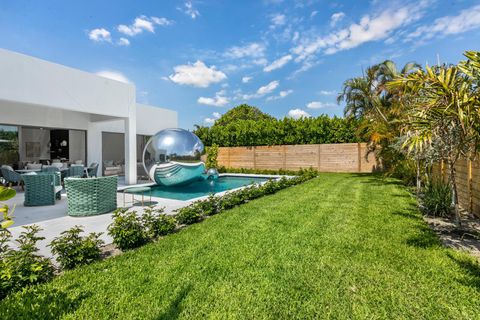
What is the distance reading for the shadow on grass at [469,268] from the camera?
340 centimetres

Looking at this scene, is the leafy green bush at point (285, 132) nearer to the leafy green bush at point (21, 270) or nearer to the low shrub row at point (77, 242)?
the low shrub row at point (77, 242)

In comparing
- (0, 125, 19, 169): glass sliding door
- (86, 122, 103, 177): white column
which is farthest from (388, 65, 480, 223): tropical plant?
(86, 122, 103, 177): white column

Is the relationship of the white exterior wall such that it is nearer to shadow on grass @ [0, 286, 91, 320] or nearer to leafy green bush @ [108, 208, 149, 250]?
leafy green bush @ [108, 208, 149, 250]

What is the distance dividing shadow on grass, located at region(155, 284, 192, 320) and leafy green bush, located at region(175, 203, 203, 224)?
3.03 m

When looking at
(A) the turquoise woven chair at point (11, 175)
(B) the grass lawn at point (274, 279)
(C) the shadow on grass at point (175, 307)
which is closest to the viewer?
(C) the shadow on grass at point (175, 307)

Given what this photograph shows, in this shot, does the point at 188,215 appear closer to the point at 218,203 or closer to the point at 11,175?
the point at 218,203

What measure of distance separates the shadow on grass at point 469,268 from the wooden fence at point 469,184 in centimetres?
358

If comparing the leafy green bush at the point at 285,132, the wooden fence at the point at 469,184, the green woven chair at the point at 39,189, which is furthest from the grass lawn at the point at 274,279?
the leafy green bush at the point at 285,132

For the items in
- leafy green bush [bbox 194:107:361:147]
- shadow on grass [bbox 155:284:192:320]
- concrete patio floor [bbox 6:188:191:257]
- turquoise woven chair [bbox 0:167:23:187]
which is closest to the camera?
shadow on grass [bbox 155:284:192:320]

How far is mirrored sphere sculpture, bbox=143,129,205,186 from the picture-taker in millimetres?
12750

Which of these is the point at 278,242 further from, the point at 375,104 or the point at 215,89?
the point at 215,89

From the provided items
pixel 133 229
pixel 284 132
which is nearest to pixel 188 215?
pixel 133 229

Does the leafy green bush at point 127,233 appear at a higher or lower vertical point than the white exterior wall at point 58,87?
lower

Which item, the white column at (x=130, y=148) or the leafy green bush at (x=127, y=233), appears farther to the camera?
the white column at (x=130, y=148)
